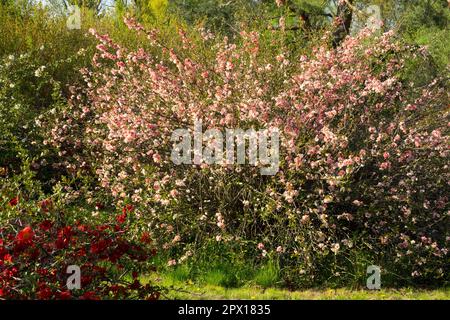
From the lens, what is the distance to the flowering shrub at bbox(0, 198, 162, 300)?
3.81 m

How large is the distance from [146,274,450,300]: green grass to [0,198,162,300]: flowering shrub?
68 centimetres

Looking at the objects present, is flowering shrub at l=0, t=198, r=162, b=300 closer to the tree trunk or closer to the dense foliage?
the dense foliage

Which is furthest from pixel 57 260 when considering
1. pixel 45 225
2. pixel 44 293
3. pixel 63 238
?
pixel 44 293

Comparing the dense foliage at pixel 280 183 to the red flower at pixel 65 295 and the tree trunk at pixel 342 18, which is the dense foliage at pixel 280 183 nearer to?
the red flower at pixel 65 295

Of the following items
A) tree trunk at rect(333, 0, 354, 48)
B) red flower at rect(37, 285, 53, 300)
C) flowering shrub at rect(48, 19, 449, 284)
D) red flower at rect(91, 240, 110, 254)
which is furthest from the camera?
tree trunk at rect(333, 0, 354, 48)

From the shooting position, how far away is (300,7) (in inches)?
604

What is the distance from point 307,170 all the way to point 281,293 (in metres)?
1.14

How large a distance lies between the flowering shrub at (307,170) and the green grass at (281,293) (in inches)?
9.2

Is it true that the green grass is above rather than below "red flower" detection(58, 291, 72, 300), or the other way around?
below

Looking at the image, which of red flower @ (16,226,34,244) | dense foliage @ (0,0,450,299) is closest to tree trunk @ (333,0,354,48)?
dense foliage @ (0,0,450,299)

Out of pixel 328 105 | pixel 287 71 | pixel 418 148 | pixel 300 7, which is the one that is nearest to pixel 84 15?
pixel 300 7

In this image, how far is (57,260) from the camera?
13.3ft

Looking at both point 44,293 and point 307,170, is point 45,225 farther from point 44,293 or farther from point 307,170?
point 307,170

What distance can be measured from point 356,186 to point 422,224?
708 millimetres
